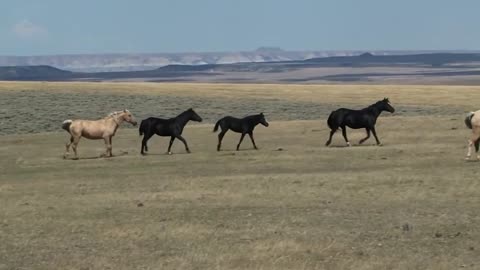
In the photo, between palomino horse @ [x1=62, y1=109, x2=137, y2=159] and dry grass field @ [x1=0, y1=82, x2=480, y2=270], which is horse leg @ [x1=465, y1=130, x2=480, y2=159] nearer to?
dry grass field @ [x1=0, y1=82, x2=480, y2=270]

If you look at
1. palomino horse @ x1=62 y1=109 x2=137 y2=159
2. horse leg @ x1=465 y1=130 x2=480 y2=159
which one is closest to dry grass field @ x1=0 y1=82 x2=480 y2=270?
horse leg @ x1=465 y1=130 x2=480 y2=159

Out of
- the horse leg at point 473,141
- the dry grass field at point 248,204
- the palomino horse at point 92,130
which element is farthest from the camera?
the palomino horse at point 92,130

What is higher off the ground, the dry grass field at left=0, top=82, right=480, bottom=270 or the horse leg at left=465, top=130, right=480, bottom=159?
the horse leg at left=465, top=130, right=480, bottom=159

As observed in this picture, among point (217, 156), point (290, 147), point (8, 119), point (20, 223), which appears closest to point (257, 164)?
point (217, 156)

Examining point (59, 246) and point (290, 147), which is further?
point (290, 147)

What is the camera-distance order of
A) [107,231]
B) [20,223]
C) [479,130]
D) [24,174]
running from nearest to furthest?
[107,231] → [20,223] → [479,130] → [24,174]

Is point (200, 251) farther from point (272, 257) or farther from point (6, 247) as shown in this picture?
point (6, 247)

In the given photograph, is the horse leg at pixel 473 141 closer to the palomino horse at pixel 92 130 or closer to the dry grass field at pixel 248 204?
the dry grass field at pixel 248 204

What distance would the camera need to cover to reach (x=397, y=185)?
1872cm

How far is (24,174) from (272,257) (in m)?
13.6

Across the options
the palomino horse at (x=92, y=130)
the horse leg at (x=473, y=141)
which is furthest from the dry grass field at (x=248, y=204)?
the palomino horse at (x=92, y=130)

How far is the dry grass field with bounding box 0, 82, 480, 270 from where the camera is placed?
12.3m

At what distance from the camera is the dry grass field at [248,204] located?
1234 centimetres

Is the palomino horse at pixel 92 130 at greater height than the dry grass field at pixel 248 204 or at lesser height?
greater
